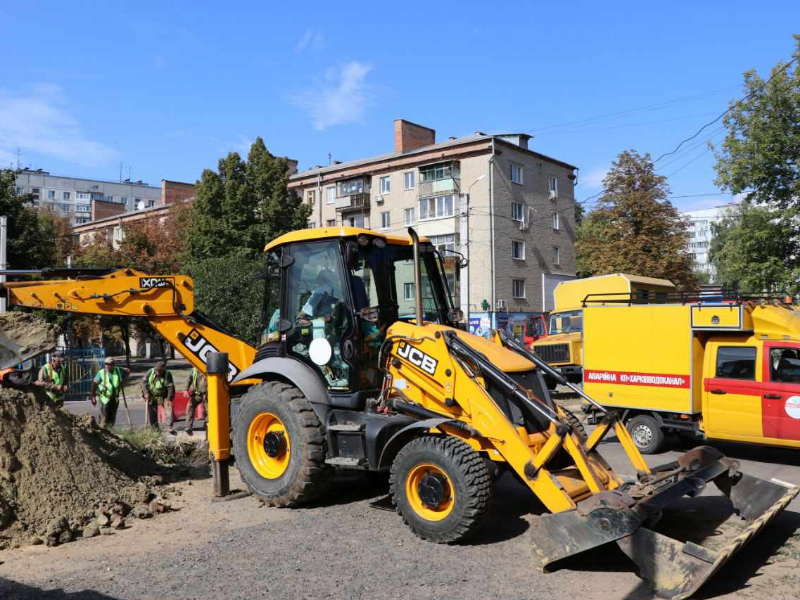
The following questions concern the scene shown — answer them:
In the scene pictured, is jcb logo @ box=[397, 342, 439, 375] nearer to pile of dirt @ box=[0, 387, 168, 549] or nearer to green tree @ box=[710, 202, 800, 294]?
pile of dirt @ box=[0, 387, 168, 549]

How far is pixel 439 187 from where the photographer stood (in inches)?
1496

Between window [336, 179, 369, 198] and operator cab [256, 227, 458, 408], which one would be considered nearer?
operator cab [256, 227, 458, 408]

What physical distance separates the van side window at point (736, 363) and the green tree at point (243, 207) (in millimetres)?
23070

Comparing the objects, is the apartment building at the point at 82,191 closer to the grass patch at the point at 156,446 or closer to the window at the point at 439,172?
the window at the point at 439,172

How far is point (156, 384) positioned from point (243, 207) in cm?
1958

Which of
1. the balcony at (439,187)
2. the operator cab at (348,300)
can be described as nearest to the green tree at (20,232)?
the balcony at (439,187)

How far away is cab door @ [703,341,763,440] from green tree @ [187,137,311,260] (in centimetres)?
2302

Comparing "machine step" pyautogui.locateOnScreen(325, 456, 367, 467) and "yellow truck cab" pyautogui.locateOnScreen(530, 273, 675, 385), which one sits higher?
"yellow truck cab" pyautogui.locateOnScreen(530, 273, 675, 385)

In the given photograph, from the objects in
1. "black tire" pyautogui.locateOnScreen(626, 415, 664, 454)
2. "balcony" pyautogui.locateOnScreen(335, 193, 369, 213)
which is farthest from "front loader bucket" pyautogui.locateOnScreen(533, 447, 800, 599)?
"balcony" pyautogui.locateOnScreen(335, 193, 369, 213)

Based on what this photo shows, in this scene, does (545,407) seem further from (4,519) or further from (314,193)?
(314,193)

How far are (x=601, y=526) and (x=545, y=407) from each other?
144cm

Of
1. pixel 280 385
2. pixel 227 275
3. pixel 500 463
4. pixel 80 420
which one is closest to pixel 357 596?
pixel 500 463

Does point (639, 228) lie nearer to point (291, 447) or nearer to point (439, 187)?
point (439, 187)

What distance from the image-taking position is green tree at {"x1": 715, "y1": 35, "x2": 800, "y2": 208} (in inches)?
871
